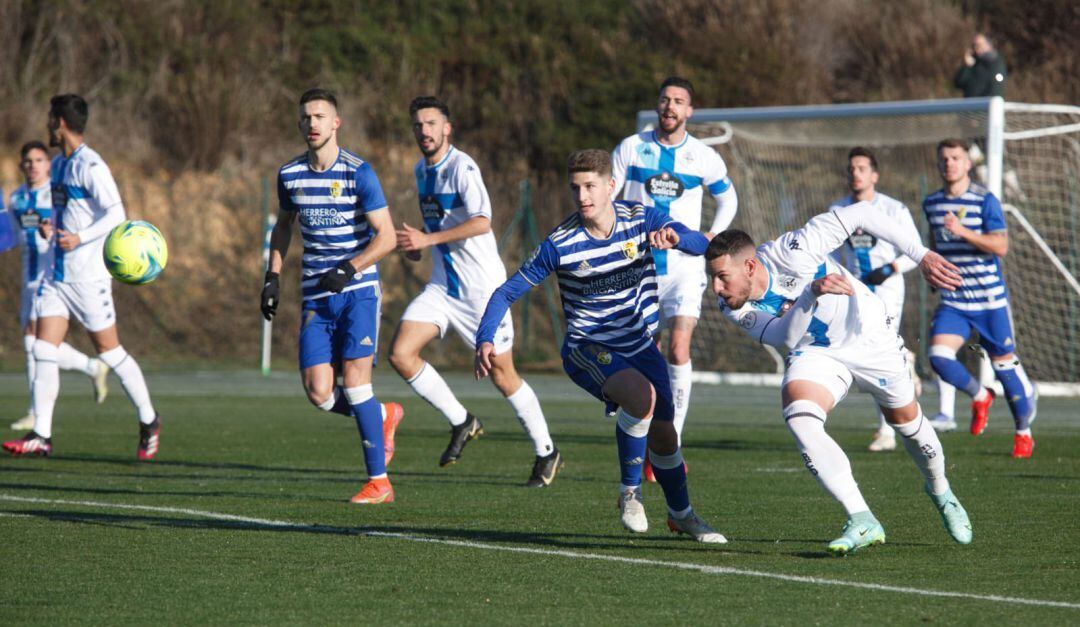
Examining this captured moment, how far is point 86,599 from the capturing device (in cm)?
575

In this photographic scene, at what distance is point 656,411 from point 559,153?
2641 centimetres

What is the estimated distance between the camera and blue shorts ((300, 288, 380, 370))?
864cm

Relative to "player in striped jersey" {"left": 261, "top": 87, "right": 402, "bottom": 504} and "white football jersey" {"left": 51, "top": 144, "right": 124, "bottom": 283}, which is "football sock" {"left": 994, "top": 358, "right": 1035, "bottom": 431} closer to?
"player in striped jersey" {"left": 261, "top": 87, "right": 402, "bottom": 504}

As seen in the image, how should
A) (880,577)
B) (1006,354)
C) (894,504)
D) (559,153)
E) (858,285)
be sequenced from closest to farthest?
(880,577)
(858,285)
(894,504)
(1006,354)
(559,153)

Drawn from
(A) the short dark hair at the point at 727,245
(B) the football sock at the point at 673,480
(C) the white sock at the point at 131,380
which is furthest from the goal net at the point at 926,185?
(A) the short dark hair at the point at 727,245

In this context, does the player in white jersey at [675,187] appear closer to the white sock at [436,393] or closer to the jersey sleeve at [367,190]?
the white sock at [436,393]

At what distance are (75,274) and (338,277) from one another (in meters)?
3.44

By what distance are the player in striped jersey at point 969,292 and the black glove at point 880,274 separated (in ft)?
1.77

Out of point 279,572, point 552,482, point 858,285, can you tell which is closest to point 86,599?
point 279,572

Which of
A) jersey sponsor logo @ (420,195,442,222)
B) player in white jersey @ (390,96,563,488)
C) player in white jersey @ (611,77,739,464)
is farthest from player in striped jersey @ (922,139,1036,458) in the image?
jersey sponsor logo @ (420,195,442,222)

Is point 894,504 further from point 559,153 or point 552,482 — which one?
point 559,153

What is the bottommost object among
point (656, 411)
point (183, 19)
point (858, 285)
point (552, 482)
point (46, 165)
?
point (552, 482)

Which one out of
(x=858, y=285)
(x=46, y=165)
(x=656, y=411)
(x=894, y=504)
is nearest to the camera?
(x=858, y=285)

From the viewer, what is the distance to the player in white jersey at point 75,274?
1059cm
